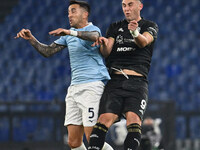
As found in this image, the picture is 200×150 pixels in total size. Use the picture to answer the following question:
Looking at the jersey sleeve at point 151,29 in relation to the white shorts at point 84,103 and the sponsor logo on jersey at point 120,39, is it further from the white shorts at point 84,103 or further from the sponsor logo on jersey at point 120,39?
the white shorts at point 84,103

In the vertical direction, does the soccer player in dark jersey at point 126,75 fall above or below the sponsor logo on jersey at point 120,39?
below

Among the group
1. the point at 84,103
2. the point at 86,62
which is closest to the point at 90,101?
the point at 84,103

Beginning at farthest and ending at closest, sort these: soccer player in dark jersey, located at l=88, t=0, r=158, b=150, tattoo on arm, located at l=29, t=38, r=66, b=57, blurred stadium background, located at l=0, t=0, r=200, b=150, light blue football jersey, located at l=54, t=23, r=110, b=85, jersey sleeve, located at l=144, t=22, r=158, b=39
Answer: blurred stadium background, located at l=0, t=0, r=200, b=150
tattoo on arm, located at l=29, t=38, r=66, b=57
light blue football jersey, located at l=54, t=23, r=110, b=85
jersey sleeve, located at l=144, t=22, r=158, b=39
soccer player in dark jersey, located at l=88, t=0, r=158, b=150

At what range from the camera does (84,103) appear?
3986 millimetres

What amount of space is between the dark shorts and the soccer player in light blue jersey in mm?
104

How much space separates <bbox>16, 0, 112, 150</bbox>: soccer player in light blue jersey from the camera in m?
3.96

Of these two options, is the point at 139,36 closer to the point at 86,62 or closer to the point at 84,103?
the point at 86,62

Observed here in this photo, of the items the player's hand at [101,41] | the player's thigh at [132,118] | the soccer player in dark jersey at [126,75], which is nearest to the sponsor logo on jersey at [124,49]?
the soccer player in dark jersey at [126,75]

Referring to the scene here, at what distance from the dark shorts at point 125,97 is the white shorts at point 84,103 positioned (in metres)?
0.07

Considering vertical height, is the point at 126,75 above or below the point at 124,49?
below

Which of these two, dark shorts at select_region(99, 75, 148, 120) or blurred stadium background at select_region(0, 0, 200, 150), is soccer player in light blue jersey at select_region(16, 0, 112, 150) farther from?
blurred stadium background at select_region(0, 0, 200, 150)

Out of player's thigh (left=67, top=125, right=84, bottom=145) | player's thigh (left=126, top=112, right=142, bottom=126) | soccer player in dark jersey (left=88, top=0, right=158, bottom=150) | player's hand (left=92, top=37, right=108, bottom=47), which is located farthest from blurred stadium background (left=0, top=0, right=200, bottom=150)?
player's hand (left=92, top=37, right=108, bottom=47)

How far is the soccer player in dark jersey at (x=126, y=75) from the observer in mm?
3725

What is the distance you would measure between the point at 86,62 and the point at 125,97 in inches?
17.7
